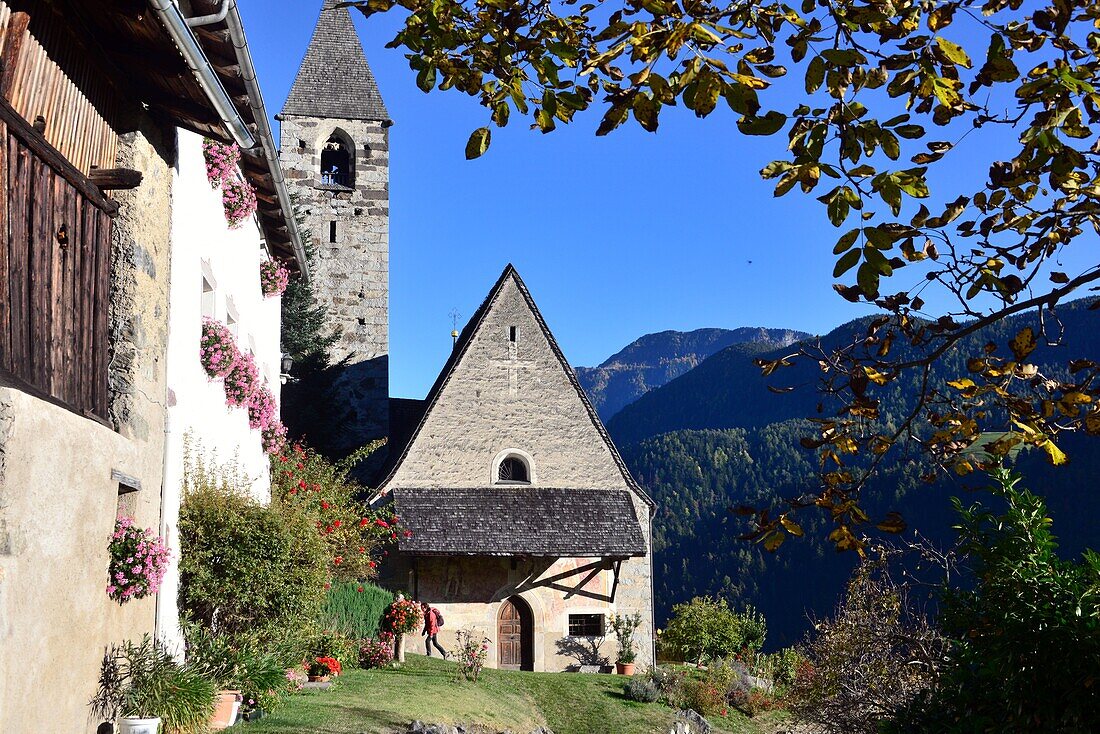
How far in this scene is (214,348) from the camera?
11.3 meters

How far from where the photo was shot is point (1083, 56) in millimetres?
4148

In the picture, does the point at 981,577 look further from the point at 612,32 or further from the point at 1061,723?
the point at 612,32

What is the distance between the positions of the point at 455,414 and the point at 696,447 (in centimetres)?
9021

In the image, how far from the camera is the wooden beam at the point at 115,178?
7730mm

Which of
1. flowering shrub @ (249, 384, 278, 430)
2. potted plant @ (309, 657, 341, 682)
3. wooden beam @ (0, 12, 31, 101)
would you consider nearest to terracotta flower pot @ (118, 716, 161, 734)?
wooden beam @ (0, 12, 31, 101)

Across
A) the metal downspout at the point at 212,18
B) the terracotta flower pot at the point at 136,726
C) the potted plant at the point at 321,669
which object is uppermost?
the metal downspout at the point at 212,18

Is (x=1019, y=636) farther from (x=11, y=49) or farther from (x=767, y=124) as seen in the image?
(x=11, y=49)

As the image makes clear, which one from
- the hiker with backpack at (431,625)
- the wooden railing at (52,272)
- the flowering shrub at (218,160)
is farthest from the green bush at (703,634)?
the wooden railing at (52,272)

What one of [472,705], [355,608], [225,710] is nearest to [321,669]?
[472,705]

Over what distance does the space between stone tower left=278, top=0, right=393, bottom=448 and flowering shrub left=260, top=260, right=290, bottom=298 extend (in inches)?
417

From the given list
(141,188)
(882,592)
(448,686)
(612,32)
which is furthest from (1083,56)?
(448,686)

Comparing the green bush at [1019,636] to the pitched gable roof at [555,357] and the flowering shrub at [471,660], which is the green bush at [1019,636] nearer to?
the flowering shrub at [471,660]

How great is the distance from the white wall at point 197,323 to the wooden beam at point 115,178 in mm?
1441

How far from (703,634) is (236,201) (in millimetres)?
16316
